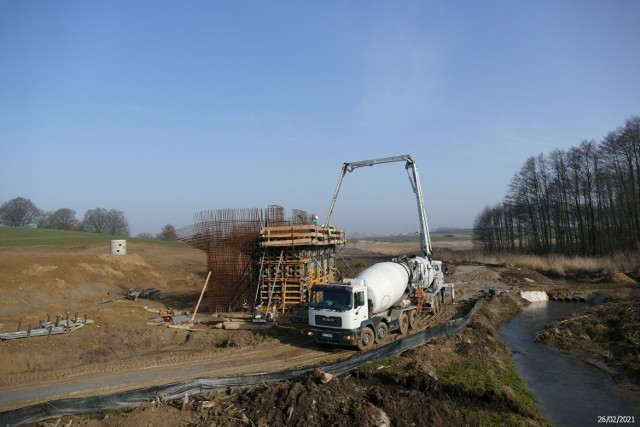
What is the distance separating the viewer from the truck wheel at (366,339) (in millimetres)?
16391

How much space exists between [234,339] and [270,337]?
1578 millimetres

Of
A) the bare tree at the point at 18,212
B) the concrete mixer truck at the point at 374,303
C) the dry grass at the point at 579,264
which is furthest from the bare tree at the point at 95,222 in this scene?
the concrete mixer truck at the point at 374,303

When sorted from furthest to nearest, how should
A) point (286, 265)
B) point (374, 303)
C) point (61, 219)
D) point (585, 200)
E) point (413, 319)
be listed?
point (61, 219) → point (585, 200) → point (286, 265) → point (413, 319) → point (374, 303)

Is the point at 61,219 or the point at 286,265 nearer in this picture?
the point at 286,265

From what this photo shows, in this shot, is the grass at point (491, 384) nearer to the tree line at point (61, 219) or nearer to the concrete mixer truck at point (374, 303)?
the concrete mixer truck at point (374, 303)

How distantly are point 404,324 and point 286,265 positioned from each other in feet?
25.0

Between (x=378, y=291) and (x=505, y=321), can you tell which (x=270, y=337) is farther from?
(x=505, y=321)

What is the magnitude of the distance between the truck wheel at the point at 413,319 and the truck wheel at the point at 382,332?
2.16 meters

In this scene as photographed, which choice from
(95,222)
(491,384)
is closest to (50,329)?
(491,384)

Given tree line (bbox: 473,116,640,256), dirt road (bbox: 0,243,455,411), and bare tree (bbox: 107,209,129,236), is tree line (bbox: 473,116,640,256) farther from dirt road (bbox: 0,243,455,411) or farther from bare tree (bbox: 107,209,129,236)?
bare tree (bbox: 107,209,129,236)

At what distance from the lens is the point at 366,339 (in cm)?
1667

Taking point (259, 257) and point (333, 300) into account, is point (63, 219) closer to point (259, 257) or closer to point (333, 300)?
point (259, 257)

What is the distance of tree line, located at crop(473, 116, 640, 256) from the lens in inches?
1863

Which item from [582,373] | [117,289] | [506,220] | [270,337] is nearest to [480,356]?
[582,373]
